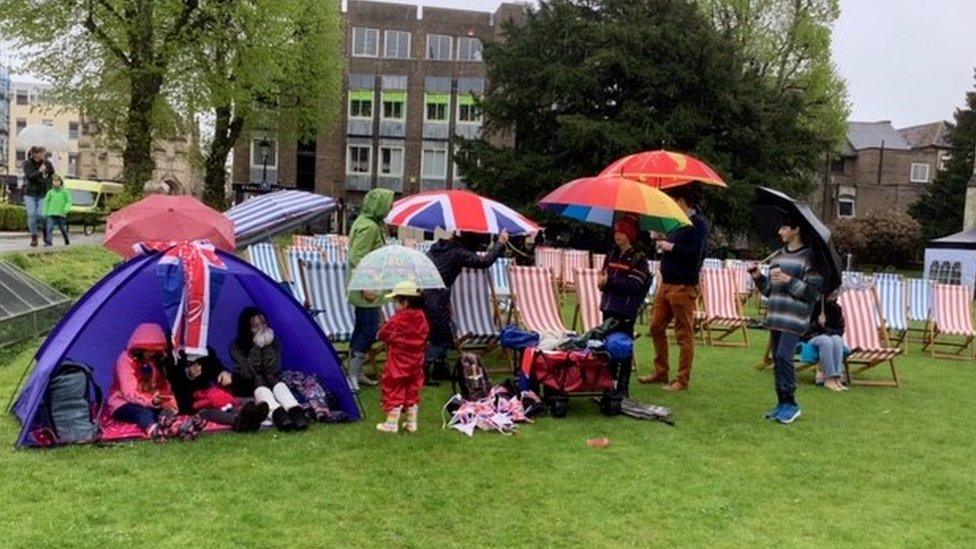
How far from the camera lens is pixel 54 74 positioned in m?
22.9

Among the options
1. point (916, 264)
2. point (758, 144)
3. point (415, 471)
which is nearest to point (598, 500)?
point (415, 471)

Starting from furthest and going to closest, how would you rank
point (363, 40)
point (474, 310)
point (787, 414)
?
point (363, 40), point (474, 310), point (787, 414)

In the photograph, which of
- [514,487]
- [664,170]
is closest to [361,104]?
[664,170]

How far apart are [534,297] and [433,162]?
1686 inches

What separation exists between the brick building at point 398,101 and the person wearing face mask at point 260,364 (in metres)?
44.3

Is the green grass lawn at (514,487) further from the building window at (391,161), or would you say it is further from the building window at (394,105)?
the building window at (394,105)

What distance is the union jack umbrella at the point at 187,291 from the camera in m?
5.72

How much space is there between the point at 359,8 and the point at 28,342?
45.0m

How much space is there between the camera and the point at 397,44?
50906mm

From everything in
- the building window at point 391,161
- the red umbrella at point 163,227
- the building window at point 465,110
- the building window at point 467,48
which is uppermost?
the building window at point 467,48

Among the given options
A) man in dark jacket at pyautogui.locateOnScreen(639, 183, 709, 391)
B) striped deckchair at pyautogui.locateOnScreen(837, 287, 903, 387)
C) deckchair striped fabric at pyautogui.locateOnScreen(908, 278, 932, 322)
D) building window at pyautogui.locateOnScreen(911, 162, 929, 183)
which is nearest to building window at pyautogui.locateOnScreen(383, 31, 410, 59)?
building window at pyautogui.locateOnScreen(911, 162, 929, 183)

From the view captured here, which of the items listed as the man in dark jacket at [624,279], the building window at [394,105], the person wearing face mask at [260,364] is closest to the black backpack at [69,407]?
the person wearing face mask at [260,364]

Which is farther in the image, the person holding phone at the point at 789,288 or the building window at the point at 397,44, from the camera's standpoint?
the building window at the point at 397,44

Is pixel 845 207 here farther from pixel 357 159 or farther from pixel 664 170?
pixel 664 170
